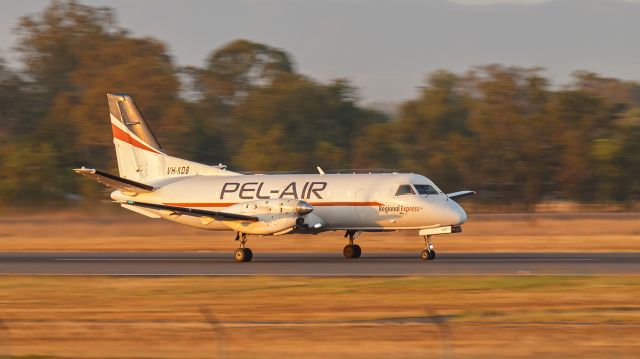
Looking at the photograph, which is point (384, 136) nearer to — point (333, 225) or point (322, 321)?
point (333, 225)

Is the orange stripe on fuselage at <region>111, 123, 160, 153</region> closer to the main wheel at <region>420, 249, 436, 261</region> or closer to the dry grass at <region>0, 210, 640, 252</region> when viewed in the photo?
the dry grass at <region>0, 210, 640, 252</region>

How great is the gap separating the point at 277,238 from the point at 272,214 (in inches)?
473

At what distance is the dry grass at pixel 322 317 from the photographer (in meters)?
14.3

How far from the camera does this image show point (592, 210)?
185 feet

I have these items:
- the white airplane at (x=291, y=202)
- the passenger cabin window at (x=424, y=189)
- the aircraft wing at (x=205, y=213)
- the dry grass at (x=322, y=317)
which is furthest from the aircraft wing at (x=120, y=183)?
the passenger cabin window at (x=424, y=189)

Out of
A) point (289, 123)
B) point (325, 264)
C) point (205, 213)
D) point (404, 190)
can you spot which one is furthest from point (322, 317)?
point (289, 123)

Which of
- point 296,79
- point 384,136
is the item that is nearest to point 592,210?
point 384,136

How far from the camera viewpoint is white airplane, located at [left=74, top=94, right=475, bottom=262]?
104 ft

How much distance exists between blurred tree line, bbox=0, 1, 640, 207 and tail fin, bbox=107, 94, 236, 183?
43.7ft

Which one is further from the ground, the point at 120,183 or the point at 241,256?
the point at 120,183

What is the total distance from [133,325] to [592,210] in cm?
4518

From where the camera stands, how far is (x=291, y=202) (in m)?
32.1

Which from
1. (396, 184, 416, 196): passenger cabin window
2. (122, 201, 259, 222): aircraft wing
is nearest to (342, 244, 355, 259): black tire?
(396, 184, 416, 196): passenger cabin window

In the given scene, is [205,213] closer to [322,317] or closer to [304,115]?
[322,317]
